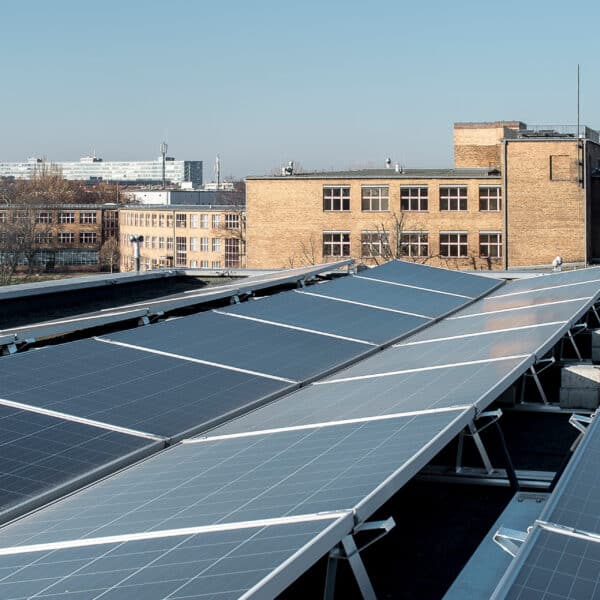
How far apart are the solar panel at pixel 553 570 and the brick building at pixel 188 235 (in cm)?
11647

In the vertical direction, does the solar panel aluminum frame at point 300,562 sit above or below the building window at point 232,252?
below

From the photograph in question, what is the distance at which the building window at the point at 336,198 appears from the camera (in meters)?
74.2

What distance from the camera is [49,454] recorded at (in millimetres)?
10375

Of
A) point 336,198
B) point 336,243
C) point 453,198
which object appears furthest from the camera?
point 336,243

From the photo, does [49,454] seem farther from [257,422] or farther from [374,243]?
[374,243]

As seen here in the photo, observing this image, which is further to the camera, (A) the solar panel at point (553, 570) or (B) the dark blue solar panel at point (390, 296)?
(B) the dark blue solar panel at point (390, 296)

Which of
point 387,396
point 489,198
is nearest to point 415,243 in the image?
point 489,198

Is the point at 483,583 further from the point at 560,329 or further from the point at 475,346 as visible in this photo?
the point at 560,329

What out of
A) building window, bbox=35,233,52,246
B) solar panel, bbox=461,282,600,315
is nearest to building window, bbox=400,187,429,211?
solar panel, bbox=461,282,600,315

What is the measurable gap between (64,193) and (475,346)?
528 ft

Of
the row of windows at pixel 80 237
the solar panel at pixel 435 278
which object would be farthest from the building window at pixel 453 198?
the row of windows at pixel 80 237

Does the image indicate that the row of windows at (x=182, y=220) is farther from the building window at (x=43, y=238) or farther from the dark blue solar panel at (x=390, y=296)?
the dark blue solar panel at (x=390, y=296)

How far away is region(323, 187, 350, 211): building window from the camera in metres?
74.2

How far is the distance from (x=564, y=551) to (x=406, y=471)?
197 centimetres
